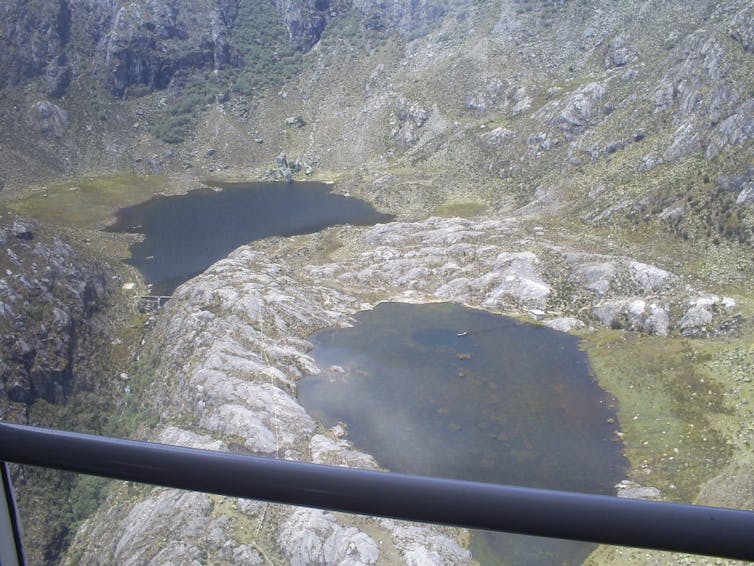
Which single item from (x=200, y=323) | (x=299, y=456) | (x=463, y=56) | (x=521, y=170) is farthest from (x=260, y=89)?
(x=299, y=456)

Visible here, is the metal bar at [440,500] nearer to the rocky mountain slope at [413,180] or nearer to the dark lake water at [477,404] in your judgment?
the rocky mountain slope at [413,180]

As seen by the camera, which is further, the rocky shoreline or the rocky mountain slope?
the rocky mountain slope

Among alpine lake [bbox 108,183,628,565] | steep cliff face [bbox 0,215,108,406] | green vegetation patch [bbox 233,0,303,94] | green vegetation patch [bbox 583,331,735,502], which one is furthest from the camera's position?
green vegetation patch [bbox 233,0,303,94]

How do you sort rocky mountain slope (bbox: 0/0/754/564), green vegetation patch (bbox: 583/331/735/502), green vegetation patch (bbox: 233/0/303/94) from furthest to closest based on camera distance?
green vegetation patch (bbox: 233/0/303/94), rocky mountain slope (bbox: 0/0/754/564), green vegetation patch (bbox: 583/331/735/502)

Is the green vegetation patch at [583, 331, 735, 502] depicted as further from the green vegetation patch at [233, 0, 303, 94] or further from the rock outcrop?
the green vegetation patch at [233, 0, 303, 94]

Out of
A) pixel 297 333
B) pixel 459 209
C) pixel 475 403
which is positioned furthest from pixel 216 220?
pixel 475 403

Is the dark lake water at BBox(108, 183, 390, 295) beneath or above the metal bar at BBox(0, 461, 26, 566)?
beneath

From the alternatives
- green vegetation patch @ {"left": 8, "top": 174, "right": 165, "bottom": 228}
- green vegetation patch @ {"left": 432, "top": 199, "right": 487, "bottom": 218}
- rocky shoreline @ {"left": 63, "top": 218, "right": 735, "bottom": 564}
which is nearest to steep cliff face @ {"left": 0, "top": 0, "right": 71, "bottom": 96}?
green vegetation patch @ {"left": 8, "top": 174, "right": 165, "bottom": 228}
